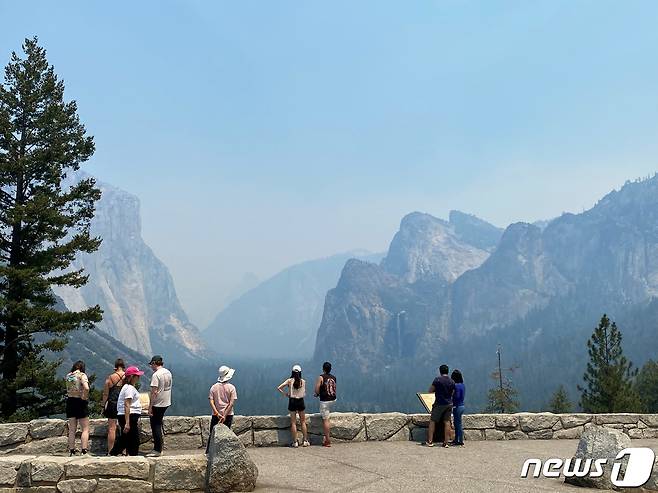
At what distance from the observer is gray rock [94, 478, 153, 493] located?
→ 8000 mm

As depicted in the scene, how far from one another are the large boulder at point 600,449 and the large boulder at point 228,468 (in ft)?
16.8

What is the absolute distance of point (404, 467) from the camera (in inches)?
384

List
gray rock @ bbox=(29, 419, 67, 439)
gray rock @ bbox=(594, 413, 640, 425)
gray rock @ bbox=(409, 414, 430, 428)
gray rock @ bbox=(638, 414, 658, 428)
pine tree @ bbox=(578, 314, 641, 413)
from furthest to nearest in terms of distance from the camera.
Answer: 1. pine tree @ bbox=(578, 314, 641, 413)
2. gray rock @ bbox=(638, 414, 658, 428)
3. gray rock @ bbox=(594, 413, 640, 425)
4. gray rock @ bbox=(409, 414, 430, 428)
5. gray rock @ bbox=(29, 419, 67, 439)

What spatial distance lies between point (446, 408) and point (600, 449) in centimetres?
363

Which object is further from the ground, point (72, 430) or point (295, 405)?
point (295, 405)

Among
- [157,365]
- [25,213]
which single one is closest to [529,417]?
[157,365]

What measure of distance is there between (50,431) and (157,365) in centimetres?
321

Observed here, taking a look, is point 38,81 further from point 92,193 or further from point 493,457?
point 493,457

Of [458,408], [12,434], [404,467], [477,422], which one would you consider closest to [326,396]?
[404,467]

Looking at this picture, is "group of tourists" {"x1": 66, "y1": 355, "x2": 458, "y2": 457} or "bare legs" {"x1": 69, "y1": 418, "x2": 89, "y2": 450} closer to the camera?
"group of tourists" {"x1": 66, "y1": 355, "x2": 458, "y2": 457}

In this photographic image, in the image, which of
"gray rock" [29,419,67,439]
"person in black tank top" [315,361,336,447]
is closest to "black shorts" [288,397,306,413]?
"person in black tank top" [315,361,336,447]

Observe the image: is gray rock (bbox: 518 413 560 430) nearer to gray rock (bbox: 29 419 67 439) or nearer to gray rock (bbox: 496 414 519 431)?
gray rock (bbox: 496 414 519 431)

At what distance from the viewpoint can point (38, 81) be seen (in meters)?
25.5

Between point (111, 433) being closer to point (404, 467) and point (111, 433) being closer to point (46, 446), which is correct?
point (46, 446)
